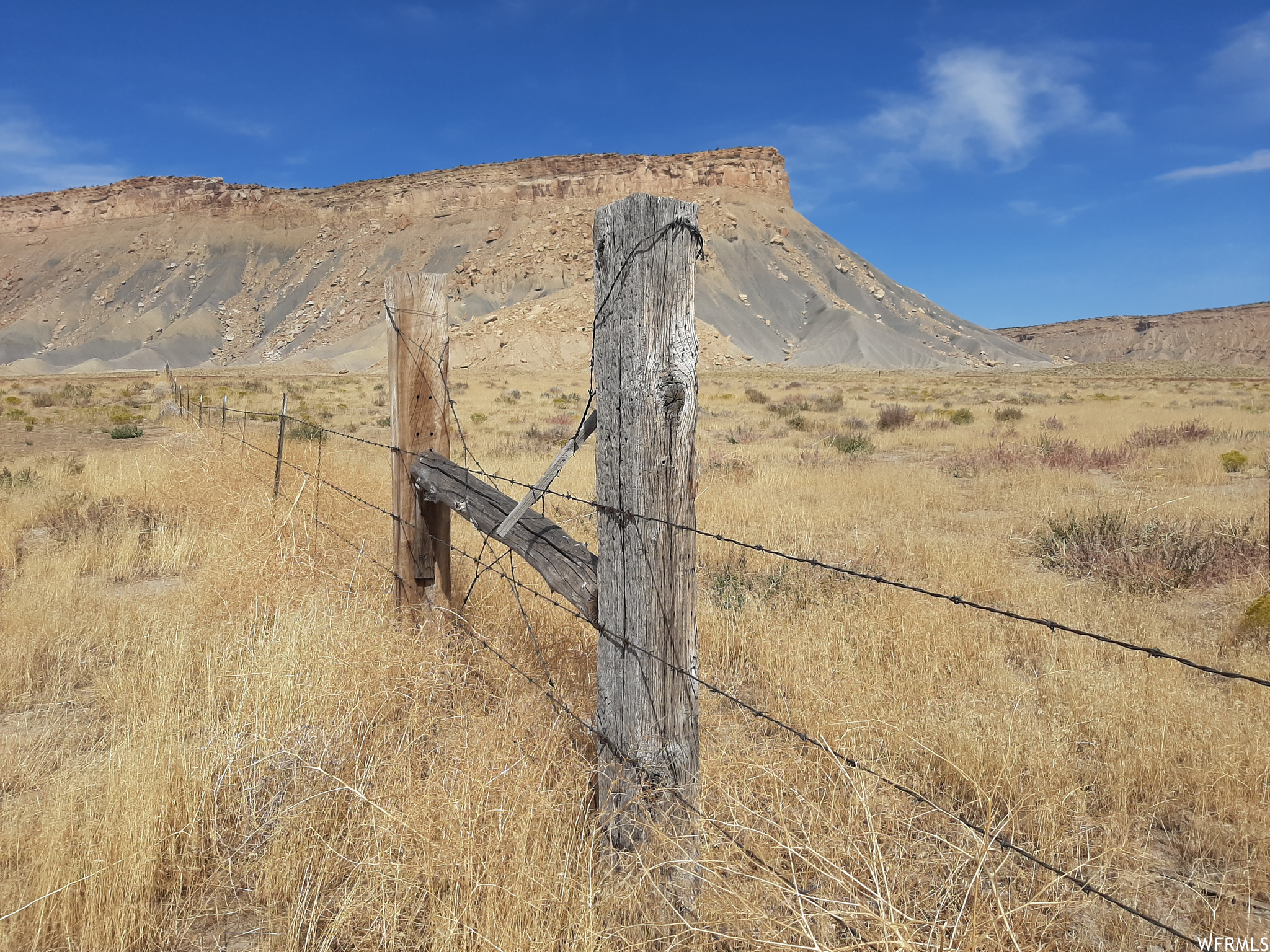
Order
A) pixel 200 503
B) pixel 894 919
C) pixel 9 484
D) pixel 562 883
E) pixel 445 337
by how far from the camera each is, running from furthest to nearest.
→ 1. pixel 9 484
2. pixel 200 503
3. pixel 445 337
4. pixel 562 883
5. pixel 894 919

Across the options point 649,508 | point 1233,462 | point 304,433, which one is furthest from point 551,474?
point 304,433

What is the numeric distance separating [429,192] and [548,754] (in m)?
101

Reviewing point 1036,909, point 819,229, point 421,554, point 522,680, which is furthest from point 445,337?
point 819,229

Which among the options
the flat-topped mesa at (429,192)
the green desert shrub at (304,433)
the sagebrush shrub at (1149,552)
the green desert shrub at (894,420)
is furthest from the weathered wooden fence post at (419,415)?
the flat-topped mesa at (429,192)

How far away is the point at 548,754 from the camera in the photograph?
8.43ft

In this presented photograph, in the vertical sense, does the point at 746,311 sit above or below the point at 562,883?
above

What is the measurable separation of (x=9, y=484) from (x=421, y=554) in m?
7.24

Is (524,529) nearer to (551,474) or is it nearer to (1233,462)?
(551,474)

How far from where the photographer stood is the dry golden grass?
2.04 m

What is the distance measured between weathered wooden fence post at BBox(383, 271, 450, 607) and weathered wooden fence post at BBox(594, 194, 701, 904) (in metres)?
2.03

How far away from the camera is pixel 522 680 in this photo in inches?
130

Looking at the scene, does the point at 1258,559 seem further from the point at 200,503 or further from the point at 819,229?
the point at 819,229

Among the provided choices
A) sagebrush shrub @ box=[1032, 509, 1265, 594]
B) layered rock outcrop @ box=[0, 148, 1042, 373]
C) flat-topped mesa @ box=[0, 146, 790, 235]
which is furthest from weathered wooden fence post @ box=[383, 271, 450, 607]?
flat-topped mesa @ box=[0, 146, 790, 235]

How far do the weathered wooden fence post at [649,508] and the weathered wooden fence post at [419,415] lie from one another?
2026 mm
